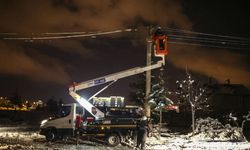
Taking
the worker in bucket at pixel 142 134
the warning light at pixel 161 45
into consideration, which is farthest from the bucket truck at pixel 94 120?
the warning light at pixel 161 45

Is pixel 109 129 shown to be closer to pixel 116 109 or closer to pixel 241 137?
pixel 116 109

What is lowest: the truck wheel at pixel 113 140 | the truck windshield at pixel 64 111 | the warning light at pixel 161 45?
the truck wheel at pixel 113 140

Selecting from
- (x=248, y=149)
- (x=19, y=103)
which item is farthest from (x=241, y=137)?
(x=19, y=103)

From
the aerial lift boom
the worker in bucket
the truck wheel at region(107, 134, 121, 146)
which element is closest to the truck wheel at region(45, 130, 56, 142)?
the aerial lift boom

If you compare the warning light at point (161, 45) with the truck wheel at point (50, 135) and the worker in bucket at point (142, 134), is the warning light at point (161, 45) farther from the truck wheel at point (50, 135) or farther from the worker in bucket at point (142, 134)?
the truck wheel at point (50, 135)

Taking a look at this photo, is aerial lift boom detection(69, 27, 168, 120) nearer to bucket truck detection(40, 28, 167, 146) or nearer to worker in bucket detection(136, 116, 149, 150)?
bucket truck detection(40, 28, 167, 146)

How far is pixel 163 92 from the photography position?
3148cm

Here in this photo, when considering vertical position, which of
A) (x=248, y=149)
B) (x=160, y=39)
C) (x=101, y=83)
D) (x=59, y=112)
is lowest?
(x=248, y=149)

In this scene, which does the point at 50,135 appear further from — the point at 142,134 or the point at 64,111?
the point at 142,134

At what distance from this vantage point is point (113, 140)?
2370cm

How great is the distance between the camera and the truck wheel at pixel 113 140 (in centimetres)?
2367

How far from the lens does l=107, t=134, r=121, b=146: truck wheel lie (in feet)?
77.7

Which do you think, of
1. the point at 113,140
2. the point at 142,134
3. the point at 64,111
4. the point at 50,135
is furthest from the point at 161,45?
the point at 50,135

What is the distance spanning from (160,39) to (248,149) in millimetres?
8204
